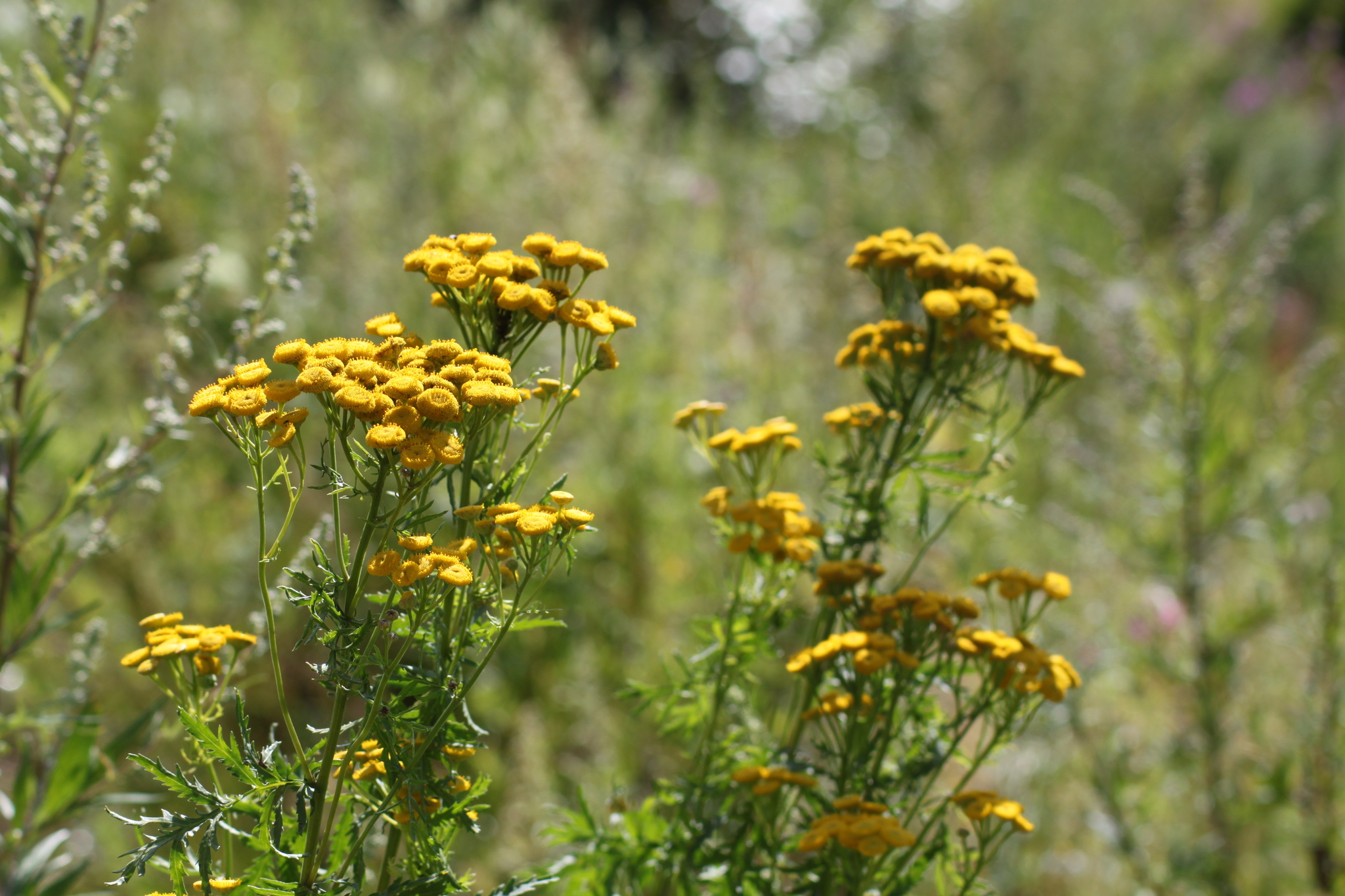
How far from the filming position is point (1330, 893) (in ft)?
6.71

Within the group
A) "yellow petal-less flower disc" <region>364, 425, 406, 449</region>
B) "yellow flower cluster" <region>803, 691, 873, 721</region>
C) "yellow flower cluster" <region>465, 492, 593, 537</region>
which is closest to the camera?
"yellow petal-less flower disc" <region>364, 425, 406, 449</region>

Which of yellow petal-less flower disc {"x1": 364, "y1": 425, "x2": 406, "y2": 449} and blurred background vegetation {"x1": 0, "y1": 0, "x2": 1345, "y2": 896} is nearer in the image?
yellow petal-less flower disc {"x1": 364, "y1": 425, "x2": 406, "y2": 449}

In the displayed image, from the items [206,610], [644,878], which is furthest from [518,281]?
[206,610]

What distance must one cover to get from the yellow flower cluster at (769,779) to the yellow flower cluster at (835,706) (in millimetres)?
90

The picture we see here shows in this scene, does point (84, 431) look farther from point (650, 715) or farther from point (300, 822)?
point (300, 822)

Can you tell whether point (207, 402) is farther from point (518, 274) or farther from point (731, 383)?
point (731, 383)

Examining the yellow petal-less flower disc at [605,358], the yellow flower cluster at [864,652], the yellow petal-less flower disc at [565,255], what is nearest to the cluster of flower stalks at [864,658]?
the yellow flower cluster at [864,652]

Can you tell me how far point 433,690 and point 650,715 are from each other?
2.23m

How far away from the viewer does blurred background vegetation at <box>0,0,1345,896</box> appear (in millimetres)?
2230

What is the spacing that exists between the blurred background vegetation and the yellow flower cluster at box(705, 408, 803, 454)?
836mm

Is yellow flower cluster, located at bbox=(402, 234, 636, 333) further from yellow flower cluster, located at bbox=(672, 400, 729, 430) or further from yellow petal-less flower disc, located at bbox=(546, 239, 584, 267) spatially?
yellow flower cluster, located at bbox=(672, 400, 729, 430)

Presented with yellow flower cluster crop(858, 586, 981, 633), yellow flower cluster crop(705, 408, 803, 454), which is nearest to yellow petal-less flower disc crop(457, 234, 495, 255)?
yellow flower cluster crop(705, 408, 803, 454)

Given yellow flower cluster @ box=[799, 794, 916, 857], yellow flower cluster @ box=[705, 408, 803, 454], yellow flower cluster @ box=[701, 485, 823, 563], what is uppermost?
yellow flower cluster @ box=[705, 408, 803, 454]

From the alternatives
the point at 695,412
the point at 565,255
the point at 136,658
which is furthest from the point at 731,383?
the point at 136,658
